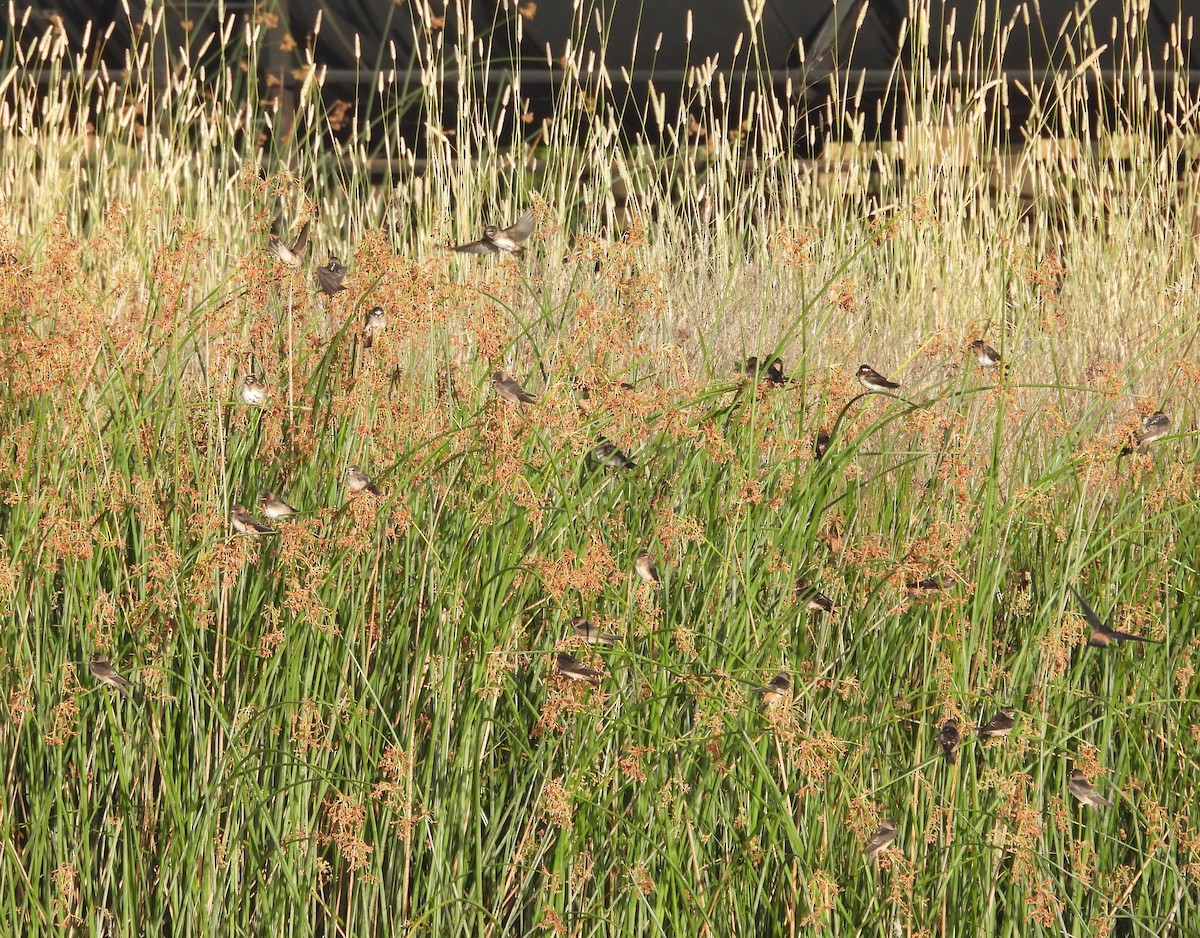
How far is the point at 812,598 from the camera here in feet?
5.12

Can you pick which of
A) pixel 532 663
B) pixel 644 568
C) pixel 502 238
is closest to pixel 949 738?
pixel 644 568

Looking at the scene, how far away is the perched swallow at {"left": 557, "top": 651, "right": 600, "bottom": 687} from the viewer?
1.36 meters

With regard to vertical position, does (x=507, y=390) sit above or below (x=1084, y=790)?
above

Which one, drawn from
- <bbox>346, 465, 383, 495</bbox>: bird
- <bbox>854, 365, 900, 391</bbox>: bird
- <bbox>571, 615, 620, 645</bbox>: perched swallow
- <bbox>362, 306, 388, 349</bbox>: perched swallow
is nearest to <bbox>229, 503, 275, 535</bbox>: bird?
<bbox>346, 465, 383, 495</bbox>: bird

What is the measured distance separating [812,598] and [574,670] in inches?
13.5

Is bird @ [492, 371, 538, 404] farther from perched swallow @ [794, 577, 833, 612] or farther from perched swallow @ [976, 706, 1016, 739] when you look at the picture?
perched swallow @ [976, 706, 1016, 739]

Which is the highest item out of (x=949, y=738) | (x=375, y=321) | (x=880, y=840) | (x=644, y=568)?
(x=375, y=321)

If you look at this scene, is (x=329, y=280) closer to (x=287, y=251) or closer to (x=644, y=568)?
(x=287, y=251)

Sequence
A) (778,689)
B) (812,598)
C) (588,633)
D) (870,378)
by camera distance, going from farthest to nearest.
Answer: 1. (870,378)
2. (812,598)
3. (588,633)
4. (778,689)

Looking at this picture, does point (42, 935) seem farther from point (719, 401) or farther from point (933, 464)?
point (933, 464)

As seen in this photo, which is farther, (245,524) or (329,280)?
(329,280)

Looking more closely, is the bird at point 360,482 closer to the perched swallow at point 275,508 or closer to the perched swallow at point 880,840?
the perched swallow at point 275,508

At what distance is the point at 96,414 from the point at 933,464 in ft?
4.36

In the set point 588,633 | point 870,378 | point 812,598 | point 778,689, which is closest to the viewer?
point 778,689
